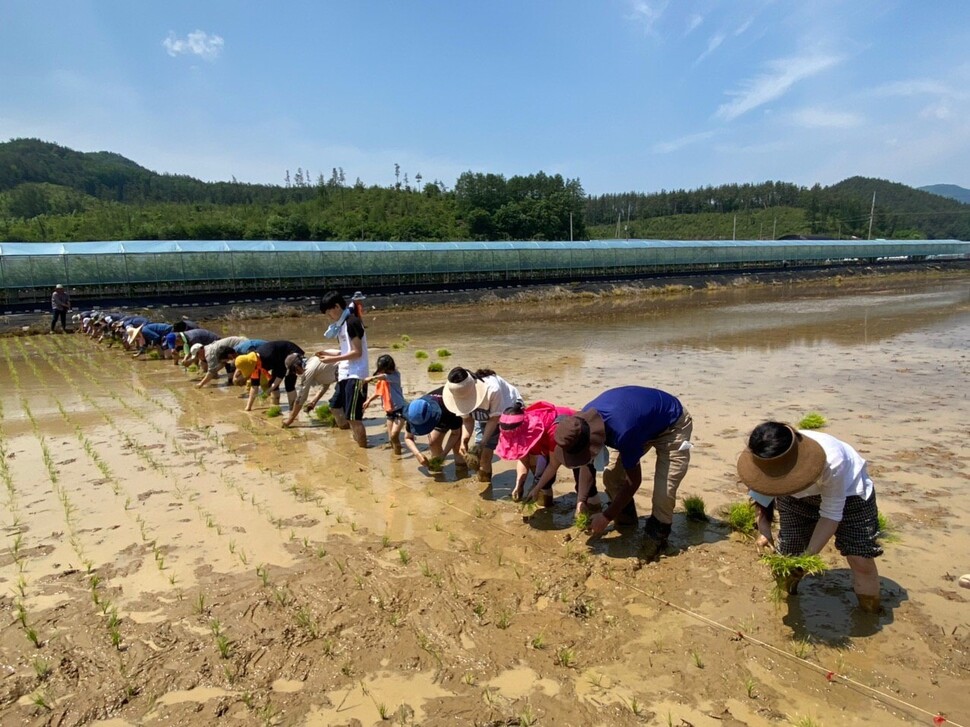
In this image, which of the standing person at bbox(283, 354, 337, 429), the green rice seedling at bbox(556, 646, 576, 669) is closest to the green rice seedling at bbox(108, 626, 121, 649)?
the green rice seedling at bbox(556, 646, 576, 669)

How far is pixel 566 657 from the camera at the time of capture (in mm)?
3346

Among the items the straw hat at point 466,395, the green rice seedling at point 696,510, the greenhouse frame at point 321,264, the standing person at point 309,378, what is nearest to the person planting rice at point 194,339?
the standing person at point 309,378

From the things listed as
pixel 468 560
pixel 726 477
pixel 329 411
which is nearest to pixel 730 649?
pixel 468 560

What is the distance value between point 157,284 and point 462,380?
24.0 metres

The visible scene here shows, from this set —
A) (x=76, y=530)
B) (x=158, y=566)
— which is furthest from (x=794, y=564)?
(x=76, y=530)

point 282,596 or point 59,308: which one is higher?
point 59,308

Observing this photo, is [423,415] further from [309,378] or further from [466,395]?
[309,378]

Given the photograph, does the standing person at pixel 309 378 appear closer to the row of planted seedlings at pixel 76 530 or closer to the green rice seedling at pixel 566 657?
the row of planted seedlings at pixel 76 530

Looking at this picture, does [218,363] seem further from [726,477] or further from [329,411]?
[726,477]

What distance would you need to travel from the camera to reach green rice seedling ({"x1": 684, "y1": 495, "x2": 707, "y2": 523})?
5.16 metres

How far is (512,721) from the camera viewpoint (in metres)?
2.90

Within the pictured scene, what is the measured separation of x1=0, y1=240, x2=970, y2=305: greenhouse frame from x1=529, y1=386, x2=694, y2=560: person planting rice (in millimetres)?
24974

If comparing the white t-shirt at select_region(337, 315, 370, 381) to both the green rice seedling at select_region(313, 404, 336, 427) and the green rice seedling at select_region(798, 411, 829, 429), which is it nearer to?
the green rice seedling at select_region(313, 404, 336, 427)

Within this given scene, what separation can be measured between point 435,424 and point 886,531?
156 inches
